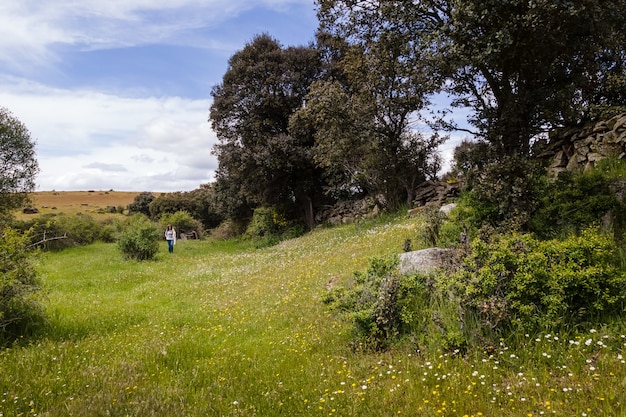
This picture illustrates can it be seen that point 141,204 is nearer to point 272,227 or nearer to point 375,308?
point 272,227

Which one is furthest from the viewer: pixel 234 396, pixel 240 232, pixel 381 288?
pixel 240 232

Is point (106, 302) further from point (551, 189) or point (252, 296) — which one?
point (551, 189)

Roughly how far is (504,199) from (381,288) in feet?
15.6

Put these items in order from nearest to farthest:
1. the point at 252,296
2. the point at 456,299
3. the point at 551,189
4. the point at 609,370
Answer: the point at 609,370
the point at 456,299
the point at 551,189
the point at 252,296

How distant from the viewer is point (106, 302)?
12984mm

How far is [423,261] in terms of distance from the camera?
8664 millimetres

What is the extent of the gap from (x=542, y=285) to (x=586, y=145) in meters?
11.0

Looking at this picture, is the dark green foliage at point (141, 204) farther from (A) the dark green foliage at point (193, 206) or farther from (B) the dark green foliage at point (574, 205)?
(B) the dark green foliage at point (574, 205)

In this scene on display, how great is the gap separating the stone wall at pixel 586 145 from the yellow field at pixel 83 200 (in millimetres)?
75984

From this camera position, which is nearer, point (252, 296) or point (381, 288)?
point (381, 288)

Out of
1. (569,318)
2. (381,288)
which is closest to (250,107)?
(381,288)

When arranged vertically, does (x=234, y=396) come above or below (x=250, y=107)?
below

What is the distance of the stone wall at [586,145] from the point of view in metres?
13.1

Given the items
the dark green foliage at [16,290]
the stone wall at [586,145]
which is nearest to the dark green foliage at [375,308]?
the dark green foliage at [16,290]
